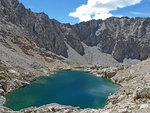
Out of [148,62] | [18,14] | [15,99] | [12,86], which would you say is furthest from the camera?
[18,14]

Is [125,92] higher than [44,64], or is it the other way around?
[44,64]

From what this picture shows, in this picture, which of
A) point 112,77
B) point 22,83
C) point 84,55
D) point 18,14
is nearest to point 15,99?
point 22,83

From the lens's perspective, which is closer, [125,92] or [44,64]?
[125,92]

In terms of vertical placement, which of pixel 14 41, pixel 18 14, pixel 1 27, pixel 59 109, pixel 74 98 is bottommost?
pixel 74 98

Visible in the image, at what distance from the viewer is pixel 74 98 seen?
57.9 meters

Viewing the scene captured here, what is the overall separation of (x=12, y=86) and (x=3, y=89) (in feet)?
14.0

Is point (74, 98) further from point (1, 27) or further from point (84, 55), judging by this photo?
point (84, 55)

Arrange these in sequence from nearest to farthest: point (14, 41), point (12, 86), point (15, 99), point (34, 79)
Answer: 1. point (15, 99)
2. point (12, 86)
3. point (34, 79)
4. point (14, 41)

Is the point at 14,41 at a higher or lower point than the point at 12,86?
higher

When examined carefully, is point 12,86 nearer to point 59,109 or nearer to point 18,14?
point 59,109

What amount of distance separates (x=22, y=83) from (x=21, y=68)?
16047mm

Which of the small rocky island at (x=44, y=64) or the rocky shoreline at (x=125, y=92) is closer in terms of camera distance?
the rocky shoreline at (x=125, y=92)

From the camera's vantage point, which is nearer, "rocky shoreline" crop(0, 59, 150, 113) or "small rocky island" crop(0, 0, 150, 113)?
"rocky shoreline" crop(0, 59, 150, 113)

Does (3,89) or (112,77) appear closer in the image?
(3,89)
